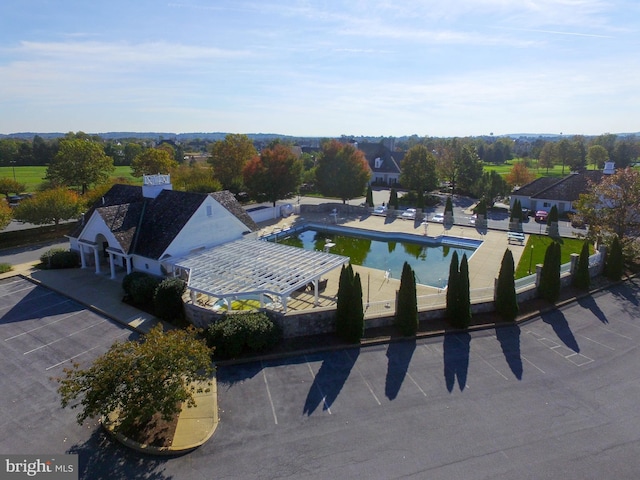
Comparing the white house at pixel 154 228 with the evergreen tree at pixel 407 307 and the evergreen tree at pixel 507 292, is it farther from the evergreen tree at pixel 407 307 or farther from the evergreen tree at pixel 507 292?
the evergreen tree at pixel 507 292

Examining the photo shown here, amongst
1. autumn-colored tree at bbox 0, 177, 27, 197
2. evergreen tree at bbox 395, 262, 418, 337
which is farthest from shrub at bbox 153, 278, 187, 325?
autumn-colored tree at bbox 0, 177, 27, 197

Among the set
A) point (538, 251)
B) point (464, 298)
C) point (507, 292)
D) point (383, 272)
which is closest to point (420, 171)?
point (538, 251)

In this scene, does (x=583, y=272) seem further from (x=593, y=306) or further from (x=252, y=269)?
(x=252, y=269)

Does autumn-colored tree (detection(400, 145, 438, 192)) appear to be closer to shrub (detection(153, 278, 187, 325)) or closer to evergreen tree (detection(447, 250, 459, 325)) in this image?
evergreen tree (detection(447, 250, 459, 325))

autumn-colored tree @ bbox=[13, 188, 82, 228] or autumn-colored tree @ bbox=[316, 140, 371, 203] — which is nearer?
autumn-colored tree @ bbox=[13, 188, 82, 228]

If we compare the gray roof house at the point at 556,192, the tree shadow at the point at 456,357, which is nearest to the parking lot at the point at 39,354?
the tree shadow at the point at 456,357

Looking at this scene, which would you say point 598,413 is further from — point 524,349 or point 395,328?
point 395,328
